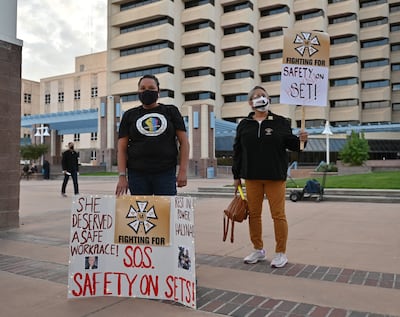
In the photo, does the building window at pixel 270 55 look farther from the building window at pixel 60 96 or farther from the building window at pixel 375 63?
the building window at pixel 60 96

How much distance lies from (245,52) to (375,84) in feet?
62.1

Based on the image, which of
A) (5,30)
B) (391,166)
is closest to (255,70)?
(391,166)

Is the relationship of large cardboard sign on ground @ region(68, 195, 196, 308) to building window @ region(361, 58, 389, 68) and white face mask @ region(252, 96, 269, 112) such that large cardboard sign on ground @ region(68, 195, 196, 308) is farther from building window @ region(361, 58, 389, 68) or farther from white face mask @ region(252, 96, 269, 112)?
building window @ region(361, 58, 389, 68)

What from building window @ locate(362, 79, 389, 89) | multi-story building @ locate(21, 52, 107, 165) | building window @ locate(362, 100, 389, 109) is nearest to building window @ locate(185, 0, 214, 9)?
multi-story building @ locate(21, 52, 107, 165)

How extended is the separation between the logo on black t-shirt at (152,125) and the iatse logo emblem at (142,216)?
2.50 feet

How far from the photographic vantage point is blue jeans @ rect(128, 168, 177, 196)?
4121mm

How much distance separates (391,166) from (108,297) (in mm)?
35611

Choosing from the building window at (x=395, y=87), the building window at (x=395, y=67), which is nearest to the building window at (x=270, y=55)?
the building window at (x=395, y=67)

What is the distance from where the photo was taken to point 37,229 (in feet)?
24.4

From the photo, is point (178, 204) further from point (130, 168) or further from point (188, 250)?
point (130, 168)

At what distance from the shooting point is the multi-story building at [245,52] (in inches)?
2138

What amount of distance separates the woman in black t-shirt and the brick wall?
405 centimetres

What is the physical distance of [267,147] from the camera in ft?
15.2

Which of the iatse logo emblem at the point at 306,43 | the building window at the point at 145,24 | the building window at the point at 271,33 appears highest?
the building window at the point at 145,24
